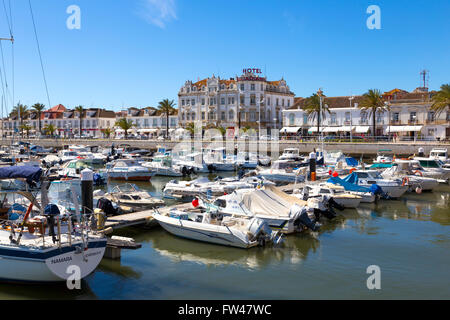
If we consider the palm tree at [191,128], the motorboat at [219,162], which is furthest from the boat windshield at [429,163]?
the palm tree at [191,128]

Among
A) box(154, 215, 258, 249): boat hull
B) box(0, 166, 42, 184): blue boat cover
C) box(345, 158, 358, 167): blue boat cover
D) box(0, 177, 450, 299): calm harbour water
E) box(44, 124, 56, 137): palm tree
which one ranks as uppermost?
box(44, 124, 56, 137): palm tree

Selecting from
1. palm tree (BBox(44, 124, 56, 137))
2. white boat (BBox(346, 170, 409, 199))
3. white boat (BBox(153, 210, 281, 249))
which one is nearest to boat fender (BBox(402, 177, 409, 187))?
white boat (BBox(346, 170, 409, 199))

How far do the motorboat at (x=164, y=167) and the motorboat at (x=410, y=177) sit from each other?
23.8 meters

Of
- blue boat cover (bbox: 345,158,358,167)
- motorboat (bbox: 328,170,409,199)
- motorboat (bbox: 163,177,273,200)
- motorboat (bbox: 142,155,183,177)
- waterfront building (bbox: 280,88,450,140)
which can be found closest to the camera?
motorboat (bbox: 163,177,273,200)

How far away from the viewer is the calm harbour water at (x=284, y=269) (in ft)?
49.8

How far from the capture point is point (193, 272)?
17.3 metres

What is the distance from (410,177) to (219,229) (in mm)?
24789

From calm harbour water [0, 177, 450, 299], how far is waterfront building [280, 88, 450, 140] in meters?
51.1

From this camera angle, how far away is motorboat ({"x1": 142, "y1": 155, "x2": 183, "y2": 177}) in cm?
5184

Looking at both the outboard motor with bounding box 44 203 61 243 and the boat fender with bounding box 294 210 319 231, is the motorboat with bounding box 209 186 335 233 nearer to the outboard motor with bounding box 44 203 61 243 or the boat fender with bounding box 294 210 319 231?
the boat fender with bounding box 294 210 319 231

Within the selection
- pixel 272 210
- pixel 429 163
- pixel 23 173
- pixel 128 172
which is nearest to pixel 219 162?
pixel 128 172

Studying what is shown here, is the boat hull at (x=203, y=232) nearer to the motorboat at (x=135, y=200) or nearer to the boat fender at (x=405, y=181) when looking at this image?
the motorboat at (x=135, y=200)

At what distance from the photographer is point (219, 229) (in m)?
20.3

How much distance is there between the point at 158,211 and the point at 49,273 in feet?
32.6
